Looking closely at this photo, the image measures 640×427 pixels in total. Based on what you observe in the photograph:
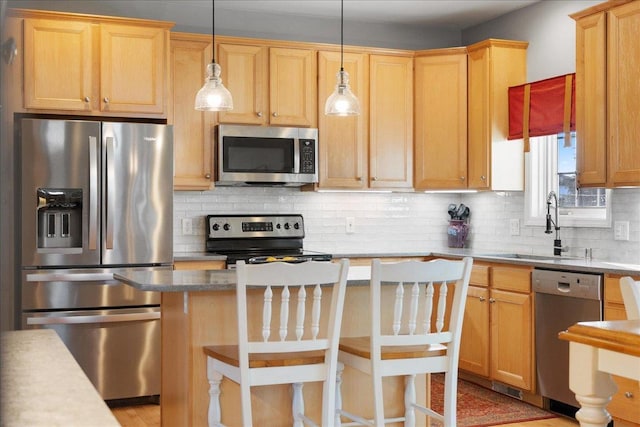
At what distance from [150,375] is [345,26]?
307 centimetres

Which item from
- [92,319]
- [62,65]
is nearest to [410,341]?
[92,319]

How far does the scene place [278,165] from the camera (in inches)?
211

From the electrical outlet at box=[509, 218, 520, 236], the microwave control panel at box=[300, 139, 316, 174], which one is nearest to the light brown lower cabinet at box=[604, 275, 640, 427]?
the electrical outlet at box=[509, 218, 520, 236]

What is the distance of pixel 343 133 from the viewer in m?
5.59

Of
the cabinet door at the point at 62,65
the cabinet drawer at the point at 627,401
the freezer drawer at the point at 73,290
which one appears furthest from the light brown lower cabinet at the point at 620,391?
the cabinet door at the point at 62,65

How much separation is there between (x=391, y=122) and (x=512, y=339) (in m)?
1.94

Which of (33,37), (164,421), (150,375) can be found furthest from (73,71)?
(164,421)

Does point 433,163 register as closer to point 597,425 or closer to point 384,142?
point 384,142

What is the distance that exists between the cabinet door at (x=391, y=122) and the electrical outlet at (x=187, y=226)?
1.38 meters

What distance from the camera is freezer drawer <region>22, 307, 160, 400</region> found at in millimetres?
4473

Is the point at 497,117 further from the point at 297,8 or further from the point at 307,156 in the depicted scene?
the point at 297,8

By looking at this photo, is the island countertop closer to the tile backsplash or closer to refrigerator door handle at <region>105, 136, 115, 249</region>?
refrigerator door handle at <region>105, 136, 115, 249</region>

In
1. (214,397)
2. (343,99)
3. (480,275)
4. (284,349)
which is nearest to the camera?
(284,349)

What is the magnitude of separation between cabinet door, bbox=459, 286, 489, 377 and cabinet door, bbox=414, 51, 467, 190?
975 millimetres
